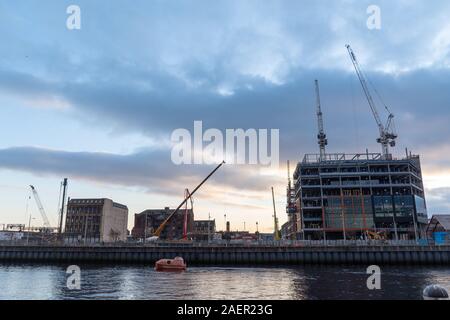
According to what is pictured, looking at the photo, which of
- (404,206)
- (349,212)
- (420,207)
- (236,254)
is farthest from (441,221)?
(236,254)

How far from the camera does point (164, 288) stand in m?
50.5

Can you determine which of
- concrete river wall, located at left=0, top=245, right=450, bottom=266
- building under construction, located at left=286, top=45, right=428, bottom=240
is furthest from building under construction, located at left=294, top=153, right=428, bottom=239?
concrete river wall, located at left=0, top=245, right=450, bottom=266

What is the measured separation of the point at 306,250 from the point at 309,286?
48.9 metres

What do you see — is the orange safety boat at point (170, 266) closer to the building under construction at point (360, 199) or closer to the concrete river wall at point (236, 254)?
the concrete river wall at point (236, 254)

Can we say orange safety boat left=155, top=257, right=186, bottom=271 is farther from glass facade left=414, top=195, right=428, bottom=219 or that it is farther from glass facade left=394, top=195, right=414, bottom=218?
glass facade left=414, top=195, right=428, bottom=219

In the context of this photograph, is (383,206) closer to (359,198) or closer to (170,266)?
(359,198)

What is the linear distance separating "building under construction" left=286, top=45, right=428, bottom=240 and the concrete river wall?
6777cm

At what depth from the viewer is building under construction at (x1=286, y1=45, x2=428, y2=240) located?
6747 inches

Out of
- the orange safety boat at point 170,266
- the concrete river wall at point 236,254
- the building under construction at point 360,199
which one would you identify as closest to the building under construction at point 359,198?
the building under construction at point 360,199

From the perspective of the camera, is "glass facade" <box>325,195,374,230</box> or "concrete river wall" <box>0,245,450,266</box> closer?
"concrete river wall" <box>0,245,450,266</box>

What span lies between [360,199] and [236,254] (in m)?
98.6
